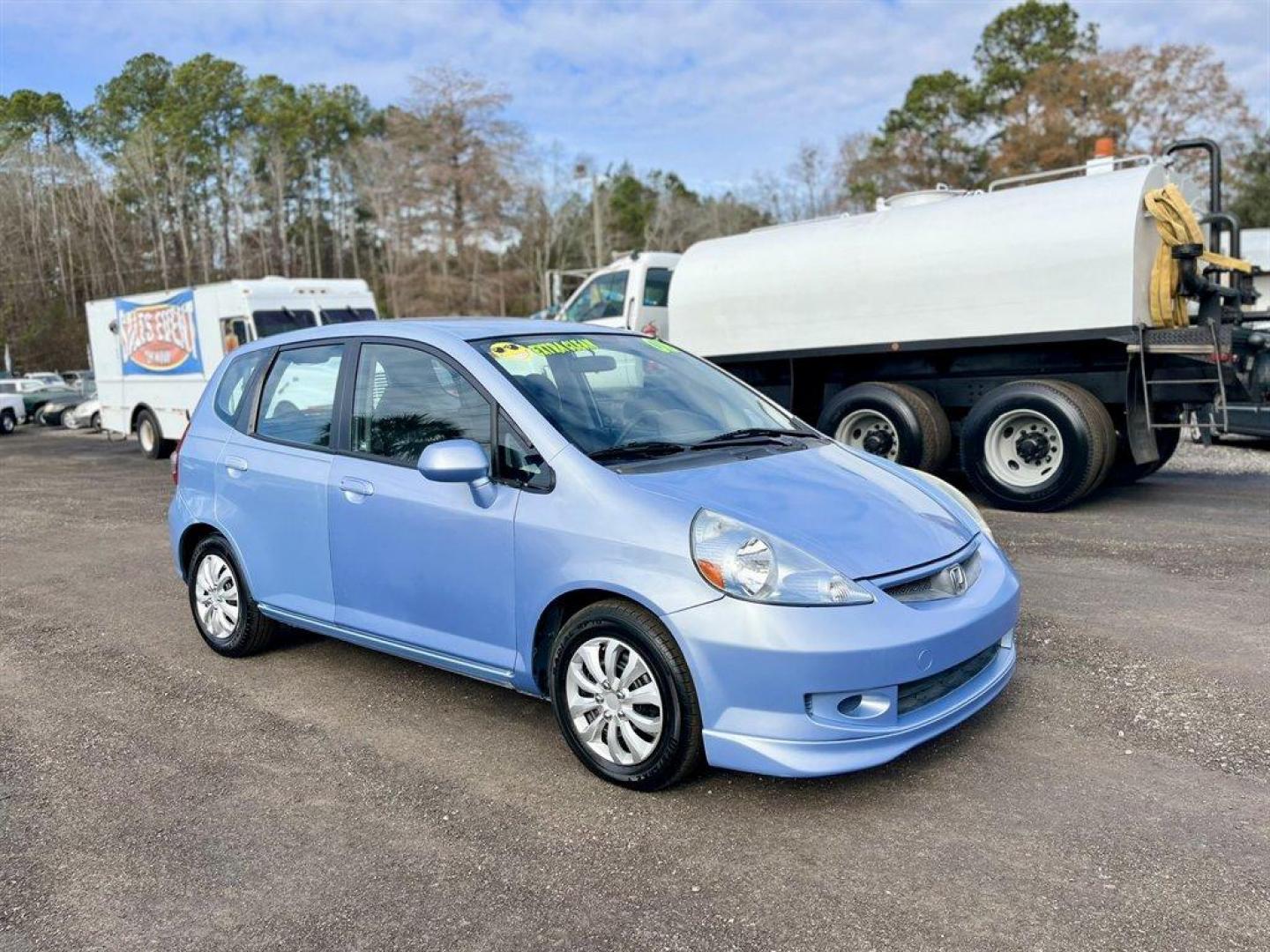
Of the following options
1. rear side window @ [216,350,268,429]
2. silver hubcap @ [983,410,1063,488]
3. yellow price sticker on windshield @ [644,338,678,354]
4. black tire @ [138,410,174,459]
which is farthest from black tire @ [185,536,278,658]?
black tire @ [138,410,174,459]

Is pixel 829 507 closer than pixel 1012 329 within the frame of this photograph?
Yes

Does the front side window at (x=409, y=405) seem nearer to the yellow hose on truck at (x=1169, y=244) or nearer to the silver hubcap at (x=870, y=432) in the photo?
the silver hubcap at (x=870, y=432)

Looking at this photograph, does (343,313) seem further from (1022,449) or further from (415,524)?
(415,524)

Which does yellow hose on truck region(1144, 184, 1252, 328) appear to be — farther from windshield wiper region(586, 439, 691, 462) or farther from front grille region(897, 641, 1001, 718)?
windshield wiper region(586, 439, 691, 462)

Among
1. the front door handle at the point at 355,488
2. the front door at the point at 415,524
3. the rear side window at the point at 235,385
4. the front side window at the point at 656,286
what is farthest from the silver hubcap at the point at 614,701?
the front side window at the point at 656,286

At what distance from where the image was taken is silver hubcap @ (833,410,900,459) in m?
9.94

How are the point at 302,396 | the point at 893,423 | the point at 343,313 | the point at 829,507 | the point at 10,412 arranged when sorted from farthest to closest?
the point at 10,412
the point at 343,313
the point at 893,423
the point at 302,396
the point at 829,507

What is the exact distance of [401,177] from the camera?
145 feet

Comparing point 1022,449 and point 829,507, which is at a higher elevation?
point 829,507

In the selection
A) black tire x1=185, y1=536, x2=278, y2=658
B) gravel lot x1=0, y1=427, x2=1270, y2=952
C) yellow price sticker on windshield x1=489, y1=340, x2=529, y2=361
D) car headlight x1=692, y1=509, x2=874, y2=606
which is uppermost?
yellow price sticker on windshield x1=489, y1=340, x2=529, y2=361

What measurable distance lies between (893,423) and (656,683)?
6836 millimetres

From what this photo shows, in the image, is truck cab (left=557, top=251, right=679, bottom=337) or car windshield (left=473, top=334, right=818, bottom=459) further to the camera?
truck cab (left=557, top=251, right=679, bottom=337)

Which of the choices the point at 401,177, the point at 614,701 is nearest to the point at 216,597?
the point at 614,701

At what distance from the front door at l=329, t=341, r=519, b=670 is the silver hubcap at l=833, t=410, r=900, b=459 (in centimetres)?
617
